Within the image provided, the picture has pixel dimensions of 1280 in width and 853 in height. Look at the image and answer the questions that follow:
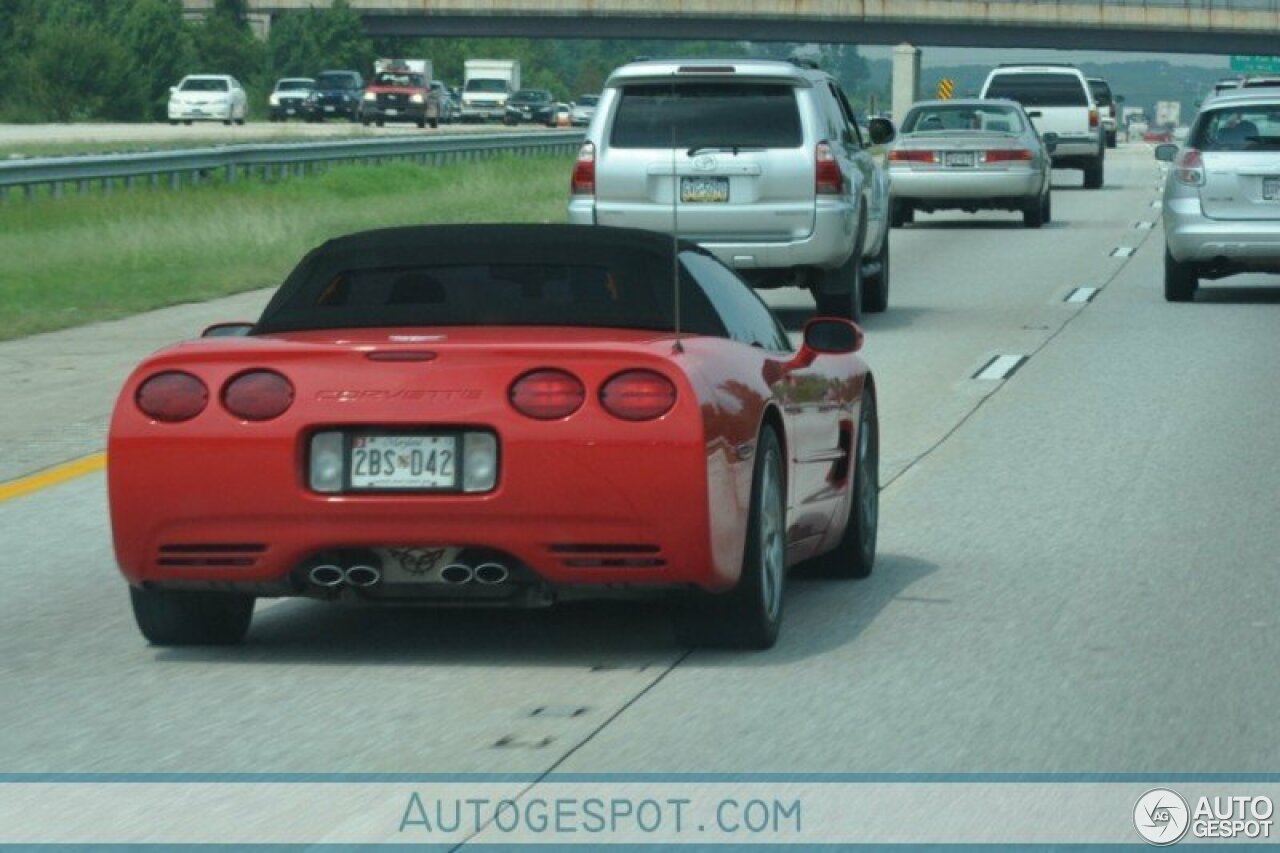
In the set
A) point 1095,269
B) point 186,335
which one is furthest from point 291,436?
point 1095,269

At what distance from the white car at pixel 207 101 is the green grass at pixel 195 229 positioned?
134 feet

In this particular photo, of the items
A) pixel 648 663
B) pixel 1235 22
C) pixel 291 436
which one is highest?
pixel 291 436

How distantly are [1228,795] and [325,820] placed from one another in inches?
77.5

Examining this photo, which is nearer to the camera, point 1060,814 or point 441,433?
point 1060,814

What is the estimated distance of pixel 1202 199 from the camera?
942 inches

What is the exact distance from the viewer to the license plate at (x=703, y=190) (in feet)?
69.5

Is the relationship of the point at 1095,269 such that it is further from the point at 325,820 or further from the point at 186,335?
the point at 325,820

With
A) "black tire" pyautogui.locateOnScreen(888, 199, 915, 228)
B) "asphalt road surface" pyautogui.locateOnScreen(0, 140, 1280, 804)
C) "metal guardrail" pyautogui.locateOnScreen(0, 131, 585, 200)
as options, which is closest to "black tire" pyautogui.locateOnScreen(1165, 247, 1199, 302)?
"asphalt road surface" pyautogui.locateOnScreen(0, 140, 1280, 804)

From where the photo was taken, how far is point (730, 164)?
A: 69.4 ft

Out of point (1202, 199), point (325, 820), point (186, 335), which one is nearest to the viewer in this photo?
point (325, 820)

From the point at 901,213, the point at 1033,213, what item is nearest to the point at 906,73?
the point at 901,213

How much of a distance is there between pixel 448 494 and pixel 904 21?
111080 millimetres

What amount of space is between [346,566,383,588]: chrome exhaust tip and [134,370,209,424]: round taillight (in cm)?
60

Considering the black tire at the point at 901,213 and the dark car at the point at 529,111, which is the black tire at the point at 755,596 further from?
the dark car at the point at 529,111
